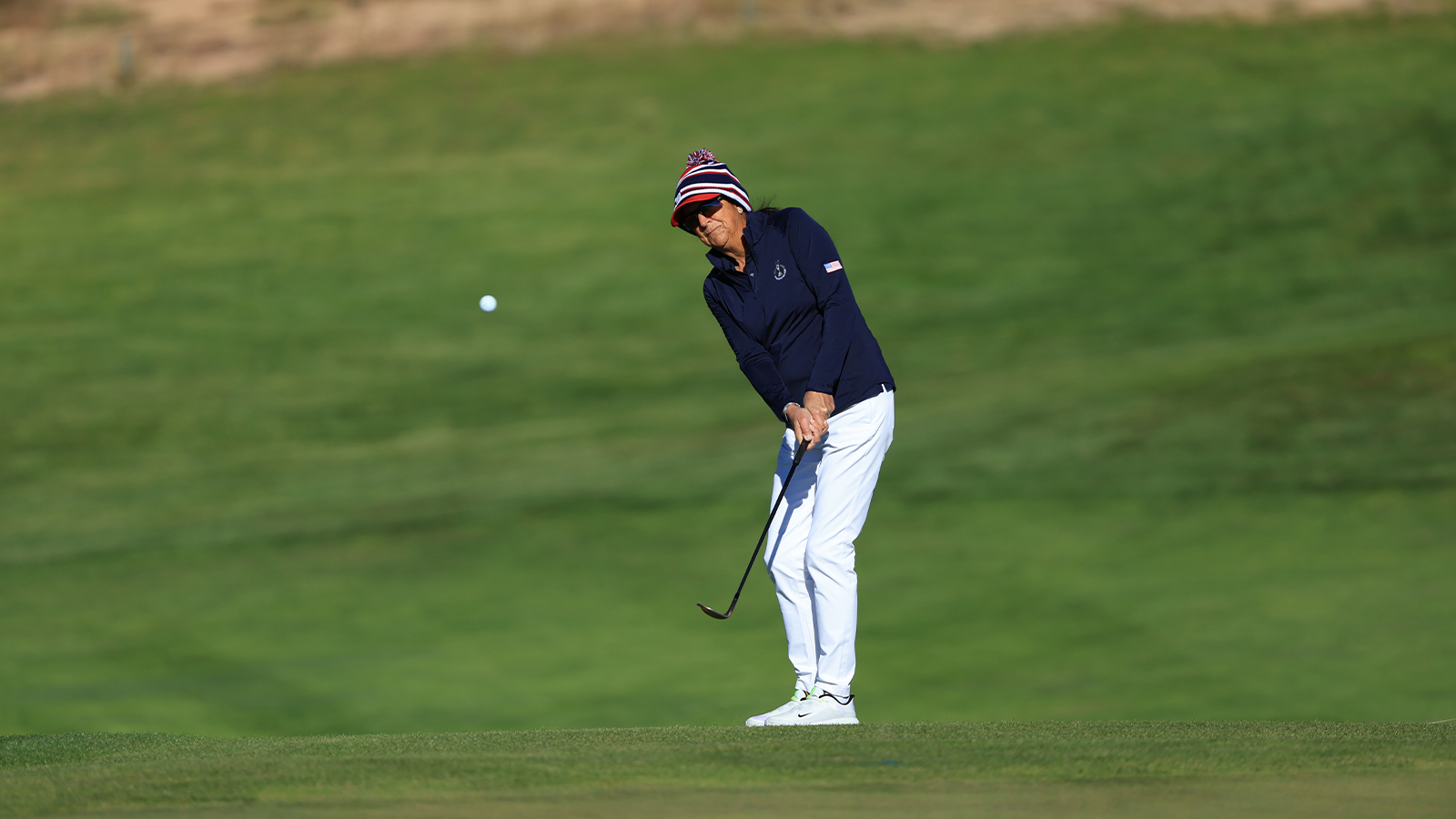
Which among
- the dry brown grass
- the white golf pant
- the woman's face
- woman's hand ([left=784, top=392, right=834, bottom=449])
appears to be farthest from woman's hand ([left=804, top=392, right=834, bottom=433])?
the dry brown grass

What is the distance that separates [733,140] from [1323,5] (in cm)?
1388

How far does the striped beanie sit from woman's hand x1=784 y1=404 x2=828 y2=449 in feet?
2.66

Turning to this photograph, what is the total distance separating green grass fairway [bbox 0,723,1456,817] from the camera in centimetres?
455

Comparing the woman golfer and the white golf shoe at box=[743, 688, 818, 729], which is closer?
the woman golfer

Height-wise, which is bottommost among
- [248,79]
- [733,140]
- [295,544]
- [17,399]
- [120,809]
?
[120,809]

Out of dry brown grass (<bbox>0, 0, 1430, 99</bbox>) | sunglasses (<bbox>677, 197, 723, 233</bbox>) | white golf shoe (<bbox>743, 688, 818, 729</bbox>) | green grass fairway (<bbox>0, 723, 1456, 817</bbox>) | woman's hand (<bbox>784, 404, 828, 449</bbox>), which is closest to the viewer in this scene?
green grass fairway (<bbox>0, 723, 1456, 817</bbox>)

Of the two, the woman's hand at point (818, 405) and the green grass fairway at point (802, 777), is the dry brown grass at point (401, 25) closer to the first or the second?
the woman's hand at point (818, 405)

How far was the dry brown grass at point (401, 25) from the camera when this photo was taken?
1390 inches

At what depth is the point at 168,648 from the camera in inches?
450

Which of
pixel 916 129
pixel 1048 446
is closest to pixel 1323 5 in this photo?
pixel 916 129

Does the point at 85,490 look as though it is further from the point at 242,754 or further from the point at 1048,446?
the point at 242,754

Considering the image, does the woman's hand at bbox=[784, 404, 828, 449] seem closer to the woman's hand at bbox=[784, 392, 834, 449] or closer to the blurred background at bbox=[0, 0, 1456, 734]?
the woman's hand at bbox=[784, 392, 834, 449]

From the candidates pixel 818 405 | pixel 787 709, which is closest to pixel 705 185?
pixel 818 405

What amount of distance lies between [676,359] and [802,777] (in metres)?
18.1
